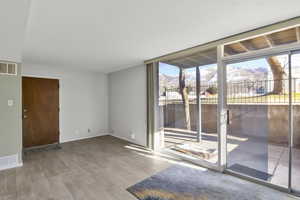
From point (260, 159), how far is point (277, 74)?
4.83 ft

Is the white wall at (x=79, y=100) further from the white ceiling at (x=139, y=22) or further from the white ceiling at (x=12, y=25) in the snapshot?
the white ceiling at (x=12, y=25)

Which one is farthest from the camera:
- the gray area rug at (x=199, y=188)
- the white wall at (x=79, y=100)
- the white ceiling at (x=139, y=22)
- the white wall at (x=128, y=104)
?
the white wall at (x=79, y=100)

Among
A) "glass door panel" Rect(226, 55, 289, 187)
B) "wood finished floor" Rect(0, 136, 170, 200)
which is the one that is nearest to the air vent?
"wood finished floor" Rect(0, 136, 170, 200)

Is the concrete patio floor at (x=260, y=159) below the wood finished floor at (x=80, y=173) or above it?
above

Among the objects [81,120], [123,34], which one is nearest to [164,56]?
[123,34]

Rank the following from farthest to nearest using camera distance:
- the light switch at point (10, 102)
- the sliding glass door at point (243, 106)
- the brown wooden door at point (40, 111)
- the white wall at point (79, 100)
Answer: the white wall at point (79, 100) < the brown wooden door at point (40, 111) < the light switch at point (10, 102) < the sliding glass door at point (243, 106)

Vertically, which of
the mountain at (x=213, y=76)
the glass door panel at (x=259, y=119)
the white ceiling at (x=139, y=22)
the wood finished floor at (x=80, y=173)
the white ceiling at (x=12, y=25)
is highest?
the white ceiling at (x=139, y=22)

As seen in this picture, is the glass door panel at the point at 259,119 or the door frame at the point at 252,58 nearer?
the door frame at the point at 252,58

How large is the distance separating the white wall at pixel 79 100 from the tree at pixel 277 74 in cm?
516

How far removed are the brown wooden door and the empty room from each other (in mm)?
29

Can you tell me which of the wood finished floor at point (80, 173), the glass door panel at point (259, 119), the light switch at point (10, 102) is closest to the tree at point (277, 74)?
the glass door panel at point (259, 119)

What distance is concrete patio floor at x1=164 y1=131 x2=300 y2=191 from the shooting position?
2.39 m

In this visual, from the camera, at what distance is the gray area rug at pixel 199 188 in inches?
86.6

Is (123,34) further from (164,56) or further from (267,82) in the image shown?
(267,82)
